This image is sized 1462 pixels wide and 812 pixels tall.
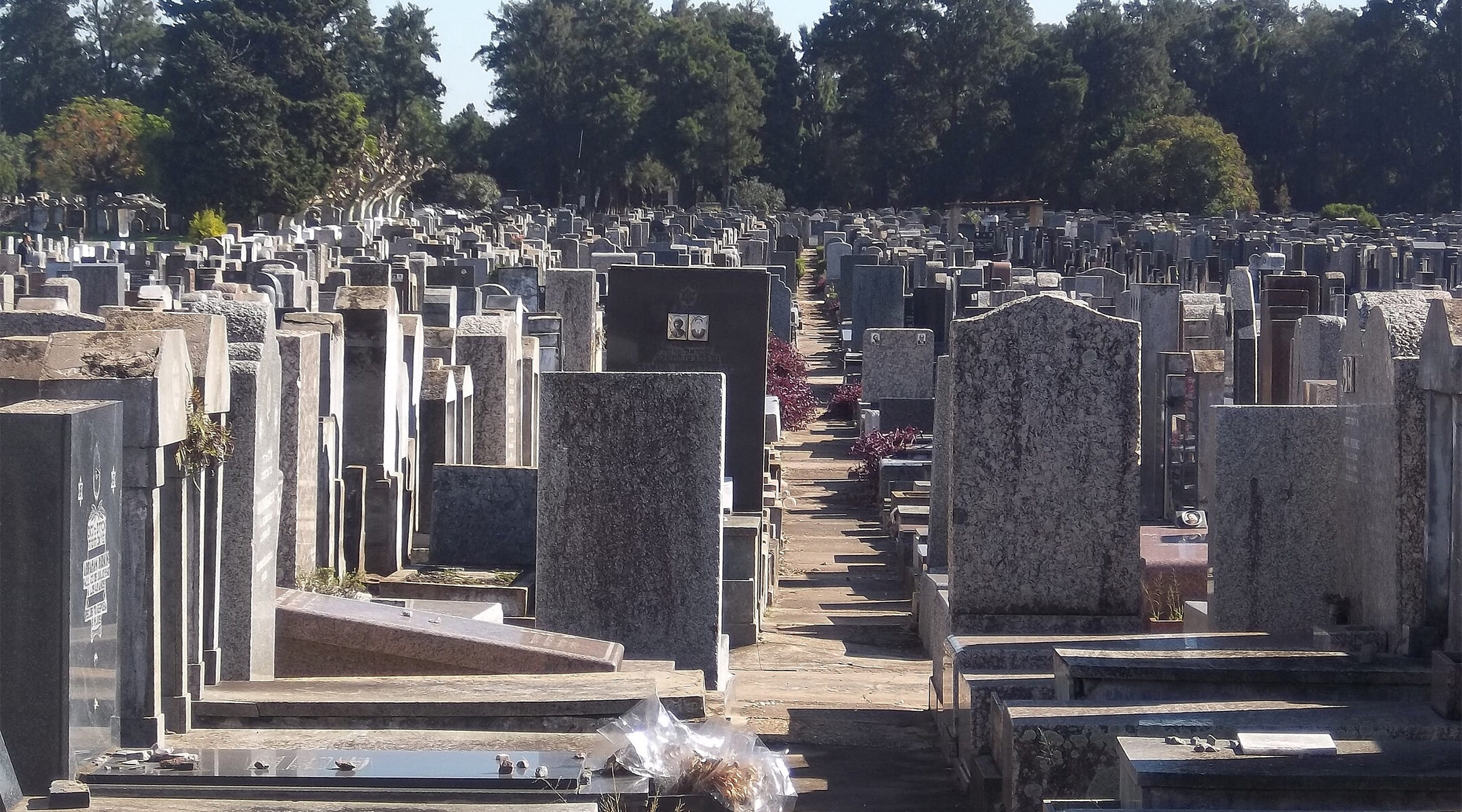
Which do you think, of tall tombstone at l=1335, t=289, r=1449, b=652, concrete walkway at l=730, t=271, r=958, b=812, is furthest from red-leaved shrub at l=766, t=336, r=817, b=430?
tall tombstone at l=1335, t=289, r=1449, b=652

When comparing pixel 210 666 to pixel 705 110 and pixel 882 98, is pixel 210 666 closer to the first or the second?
pixel 705 110

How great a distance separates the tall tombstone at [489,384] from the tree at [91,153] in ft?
206

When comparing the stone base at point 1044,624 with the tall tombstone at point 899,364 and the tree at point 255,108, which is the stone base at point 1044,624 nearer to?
the tall tombstone at point 899,364

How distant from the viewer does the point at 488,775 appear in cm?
461

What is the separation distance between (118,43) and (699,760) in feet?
394

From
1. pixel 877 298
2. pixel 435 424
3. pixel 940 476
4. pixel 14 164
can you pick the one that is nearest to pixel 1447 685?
pixel 940 476

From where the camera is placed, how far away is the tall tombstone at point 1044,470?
6391 mm

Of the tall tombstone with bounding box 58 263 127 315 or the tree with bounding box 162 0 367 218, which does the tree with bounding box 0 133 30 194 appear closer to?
the tree with bounding box 162 0 367 218

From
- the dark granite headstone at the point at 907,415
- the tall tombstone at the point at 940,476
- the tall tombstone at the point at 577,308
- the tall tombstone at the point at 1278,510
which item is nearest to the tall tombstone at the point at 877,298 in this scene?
the tall tombstone at the point at 577,308

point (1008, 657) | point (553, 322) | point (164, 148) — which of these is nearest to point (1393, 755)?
point (1008, 657)

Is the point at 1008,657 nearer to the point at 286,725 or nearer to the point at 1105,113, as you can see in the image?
the point at 286,725

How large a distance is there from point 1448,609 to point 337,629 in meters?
3.89

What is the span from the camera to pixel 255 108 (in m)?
61.6

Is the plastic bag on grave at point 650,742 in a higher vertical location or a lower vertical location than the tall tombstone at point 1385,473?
lower
